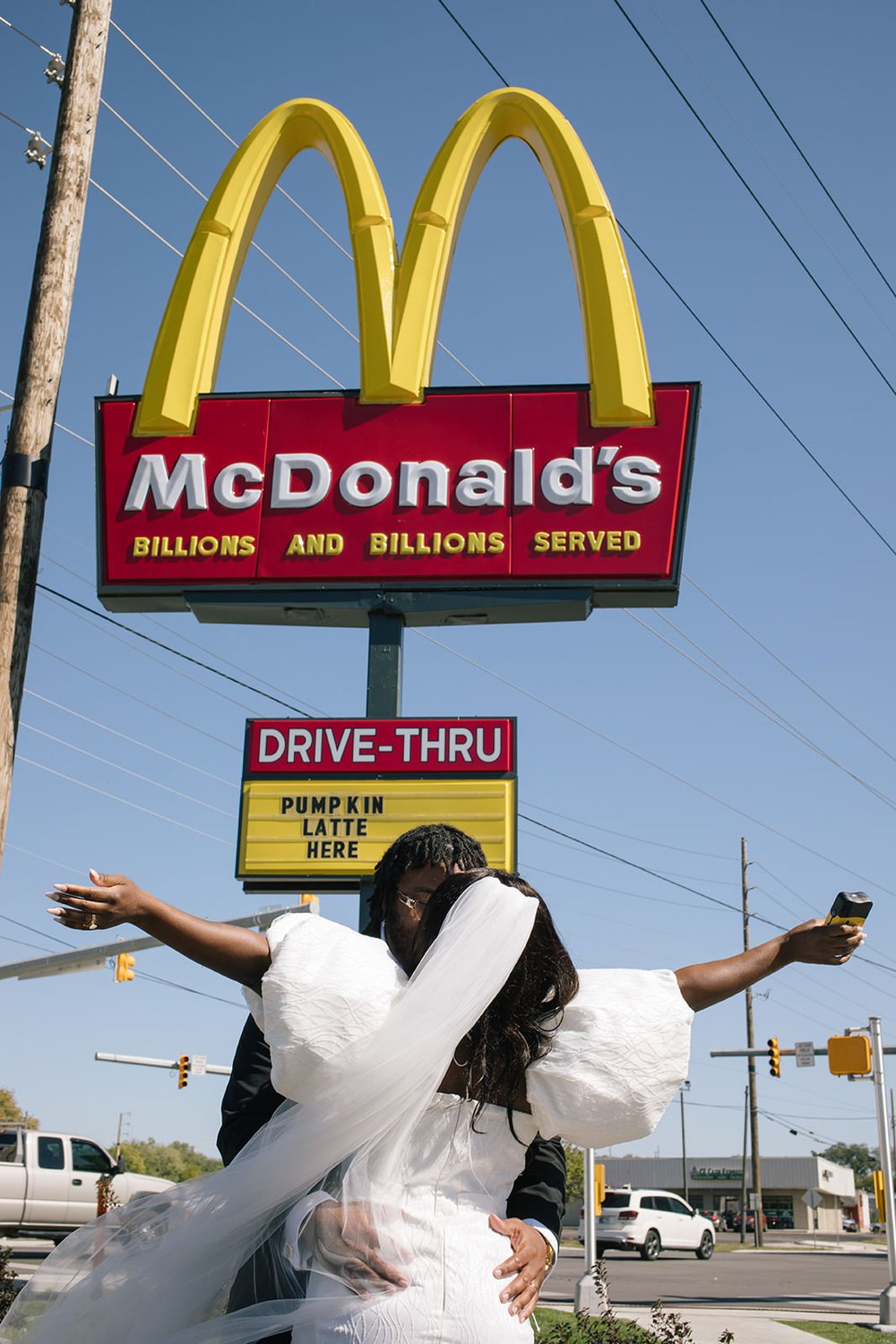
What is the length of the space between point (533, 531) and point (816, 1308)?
12682 millimetres

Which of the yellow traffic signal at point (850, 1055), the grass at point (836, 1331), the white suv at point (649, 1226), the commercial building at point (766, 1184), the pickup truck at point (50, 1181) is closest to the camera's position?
the grass at point (836, 1331)

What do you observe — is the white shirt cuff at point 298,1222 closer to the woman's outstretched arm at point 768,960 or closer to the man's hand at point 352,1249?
the man's hand at point 352,1249

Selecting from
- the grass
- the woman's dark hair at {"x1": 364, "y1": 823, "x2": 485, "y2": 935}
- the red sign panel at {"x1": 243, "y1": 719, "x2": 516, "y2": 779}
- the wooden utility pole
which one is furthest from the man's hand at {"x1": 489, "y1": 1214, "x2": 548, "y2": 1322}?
the grass

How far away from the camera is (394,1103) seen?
2287mm

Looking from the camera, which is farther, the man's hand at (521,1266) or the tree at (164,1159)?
the tree at (164,1159)

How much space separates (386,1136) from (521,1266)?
0.35 metres

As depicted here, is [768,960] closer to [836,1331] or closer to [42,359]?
[42,359]

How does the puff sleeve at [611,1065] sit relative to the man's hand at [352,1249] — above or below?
above

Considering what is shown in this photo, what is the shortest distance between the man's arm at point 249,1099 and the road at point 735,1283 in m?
14.4

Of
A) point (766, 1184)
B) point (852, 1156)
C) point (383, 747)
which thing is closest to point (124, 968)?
point (383, 747)

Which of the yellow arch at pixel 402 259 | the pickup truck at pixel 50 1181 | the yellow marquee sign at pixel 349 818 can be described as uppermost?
the yellow arch at pixel 402 259

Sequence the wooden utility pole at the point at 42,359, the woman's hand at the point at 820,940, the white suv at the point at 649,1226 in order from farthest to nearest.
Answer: the white suv at the point at 649,1226
the wooden utility pole at the point at 42,359
the woman's hand at the point at 820,940

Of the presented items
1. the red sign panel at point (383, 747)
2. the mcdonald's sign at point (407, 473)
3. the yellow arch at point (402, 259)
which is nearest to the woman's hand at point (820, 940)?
the red sign panel at point (383, 747)

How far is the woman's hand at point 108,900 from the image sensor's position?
2346 millimetres
